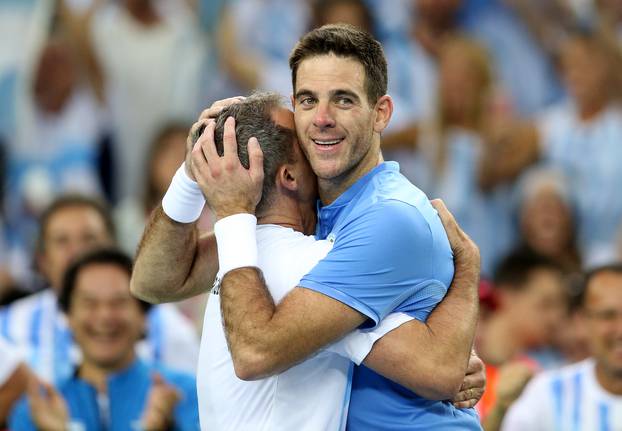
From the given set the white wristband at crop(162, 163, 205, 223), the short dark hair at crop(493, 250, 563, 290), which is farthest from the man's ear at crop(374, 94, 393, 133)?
the short dark hair at crop(493, 250, 563, 290)

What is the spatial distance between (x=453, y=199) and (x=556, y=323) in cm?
153

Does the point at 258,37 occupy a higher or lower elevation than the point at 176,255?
higher

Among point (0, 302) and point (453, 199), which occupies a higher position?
point (453, 199)

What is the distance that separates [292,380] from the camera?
3.95 m

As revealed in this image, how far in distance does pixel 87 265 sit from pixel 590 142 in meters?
4.00

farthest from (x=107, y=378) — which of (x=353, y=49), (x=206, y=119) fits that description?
(x=353, y=49)

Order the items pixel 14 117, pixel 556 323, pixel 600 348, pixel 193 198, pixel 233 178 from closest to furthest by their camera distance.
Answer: pixel 233 178 < pixel 193 198 < pixel 600 348 < pixel 556 323 < pixel 14 117

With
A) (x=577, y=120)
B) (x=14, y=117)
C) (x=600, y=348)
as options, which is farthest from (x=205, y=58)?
(x=600, y=348)

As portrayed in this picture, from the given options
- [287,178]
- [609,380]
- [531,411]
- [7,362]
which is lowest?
[7,362]

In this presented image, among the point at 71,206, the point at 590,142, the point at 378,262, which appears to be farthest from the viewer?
the point at 590,142

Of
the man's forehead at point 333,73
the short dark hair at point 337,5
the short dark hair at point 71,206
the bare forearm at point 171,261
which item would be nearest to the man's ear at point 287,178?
the man's forehead at point 333,73

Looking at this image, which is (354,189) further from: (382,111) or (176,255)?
Result: (176,255)

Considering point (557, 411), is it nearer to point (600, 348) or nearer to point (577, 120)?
point (600, 348)

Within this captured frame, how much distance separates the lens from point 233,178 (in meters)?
3.96
